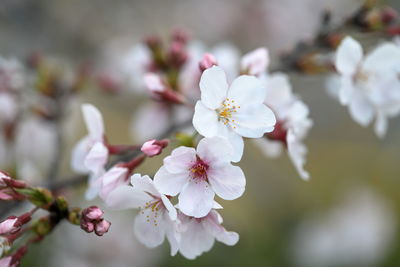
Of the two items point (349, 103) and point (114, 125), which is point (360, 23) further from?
point (114, 125)

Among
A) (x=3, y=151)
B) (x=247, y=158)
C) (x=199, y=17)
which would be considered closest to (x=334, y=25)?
(x=3, y=151)

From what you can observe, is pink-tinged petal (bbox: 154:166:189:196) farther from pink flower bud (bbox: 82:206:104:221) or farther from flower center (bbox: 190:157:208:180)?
pink flower bud (bbox: 82:206:104:221)

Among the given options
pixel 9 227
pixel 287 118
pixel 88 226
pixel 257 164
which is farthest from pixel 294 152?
pixel 257 164

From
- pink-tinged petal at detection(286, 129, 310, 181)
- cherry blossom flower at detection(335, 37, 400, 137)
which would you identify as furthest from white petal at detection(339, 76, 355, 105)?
pink-tinged petal at detection(286, 129, 310, 181)

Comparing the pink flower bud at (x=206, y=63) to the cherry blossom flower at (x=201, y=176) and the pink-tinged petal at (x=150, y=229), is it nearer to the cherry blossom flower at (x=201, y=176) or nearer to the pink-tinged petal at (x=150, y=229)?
the cherry blossom flower at (x=201, y=176)

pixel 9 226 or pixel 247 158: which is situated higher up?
pixel 9 226

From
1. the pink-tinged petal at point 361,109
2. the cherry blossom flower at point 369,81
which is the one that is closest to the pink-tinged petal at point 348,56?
the cherry blossom flower at point 369,81

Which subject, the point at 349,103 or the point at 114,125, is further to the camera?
the point at 114,125
